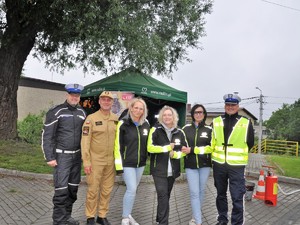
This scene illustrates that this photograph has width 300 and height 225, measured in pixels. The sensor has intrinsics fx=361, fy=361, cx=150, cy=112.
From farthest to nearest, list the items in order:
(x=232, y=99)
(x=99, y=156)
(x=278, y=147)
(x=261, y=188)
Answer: (x=278, y=147) → (x=261, y=188) → (x=232, y=99) → (x=99, y=156)

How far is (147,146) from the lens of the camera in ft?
17.2

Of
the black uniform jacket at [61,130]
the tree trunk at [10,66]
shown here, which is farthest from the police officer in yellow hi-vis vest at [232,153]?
the tree trunk at [10,66]

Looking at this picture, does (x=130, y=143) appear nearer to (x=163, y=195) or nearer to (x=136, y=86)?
(x=163, y=195)

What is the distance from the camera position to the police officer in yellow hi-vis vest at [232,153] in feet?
17.2

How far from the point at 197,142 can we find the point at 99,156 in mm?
1470

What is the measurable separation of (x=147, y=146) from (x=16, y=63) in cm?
978

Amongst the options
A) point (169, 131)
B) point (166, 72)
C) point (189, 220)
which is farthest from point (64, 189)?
point (166, 72)

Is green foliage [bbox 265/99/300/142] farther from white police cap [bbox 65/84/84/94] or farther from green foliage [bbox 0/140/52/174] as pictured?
white police cap [bbox 65/84/84/94]

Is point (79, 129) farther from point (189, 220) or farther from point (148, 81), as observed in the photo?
point (148, 81)

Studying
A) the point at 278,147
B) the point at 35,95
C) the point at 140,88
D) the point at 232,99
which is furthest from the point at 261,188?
the point at 278,147

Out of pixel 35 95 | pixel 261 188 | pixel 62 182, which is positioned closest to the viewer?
pixel 62 182

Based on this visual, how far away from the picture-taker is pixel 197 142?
542 centimetres

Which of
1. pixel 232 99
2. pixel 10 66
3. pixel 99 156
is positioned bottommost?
pixel 99 156

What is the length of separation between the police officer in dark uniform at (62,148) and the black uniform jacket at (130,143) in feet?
1.93
